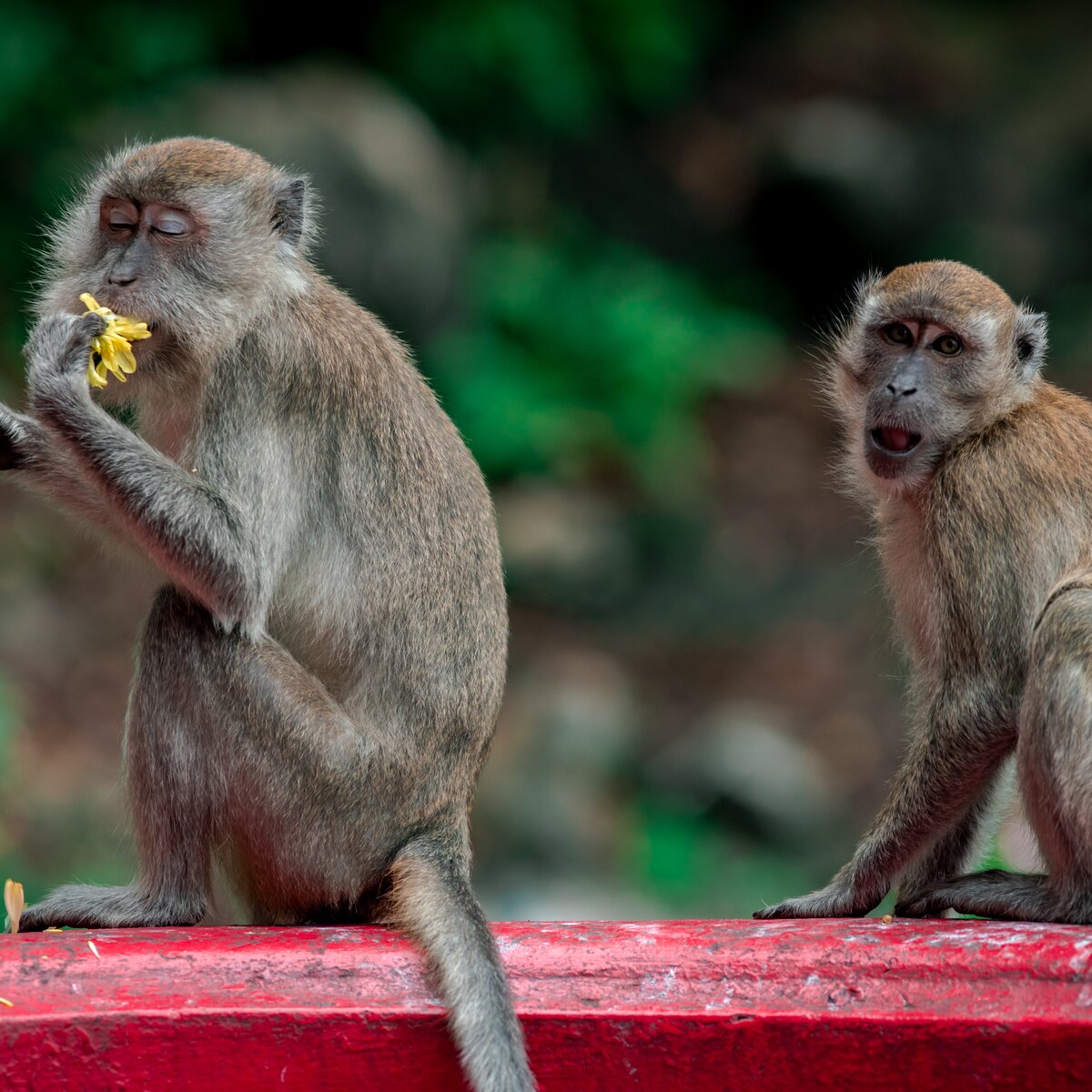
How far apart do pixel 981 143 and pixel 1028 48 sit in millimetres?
1014

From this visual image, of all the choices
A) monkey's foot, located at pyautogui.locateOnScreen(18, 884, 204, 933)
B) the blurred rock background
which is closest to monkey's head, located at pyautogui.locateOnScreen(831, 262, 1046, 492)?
monkey's foot, located at pyautogui.locateOnScreen(18, 884, 204, 933)

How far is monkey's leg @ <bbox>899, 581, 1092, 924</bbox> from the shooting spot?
12.9 feet

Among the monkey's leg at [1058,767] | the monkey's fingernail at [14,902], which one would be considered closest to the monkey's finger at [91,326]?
the monkey's fingernail at [14,902]

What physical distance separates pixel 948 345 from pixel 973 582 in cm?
80

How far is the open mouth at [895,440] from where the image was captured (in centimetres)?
464

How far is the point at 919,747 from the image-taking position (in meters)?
4.35

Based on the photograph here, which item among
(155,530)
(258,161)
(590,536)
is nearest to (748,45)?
(590,536)

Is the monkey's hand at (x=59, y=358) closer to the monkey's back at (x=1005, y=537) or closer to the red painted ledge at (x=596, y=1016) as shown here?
the red painted ledge at (x=596, y=1016)

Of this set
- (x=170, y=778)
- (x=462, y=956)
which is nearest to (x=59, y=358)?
(x=170, y=778)

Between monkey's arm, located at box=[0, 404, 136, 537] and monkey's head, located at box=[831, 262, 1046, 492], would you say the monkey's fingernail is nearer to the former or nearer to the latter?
monkey's arm, located at box=[0, 404, 136, 537]

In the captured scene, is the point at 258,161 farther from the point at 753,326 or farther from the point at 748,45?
the point at 748,45

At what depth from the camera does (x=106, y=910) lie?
4.27m

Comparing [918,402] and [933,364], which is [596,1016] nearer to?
[918,402]

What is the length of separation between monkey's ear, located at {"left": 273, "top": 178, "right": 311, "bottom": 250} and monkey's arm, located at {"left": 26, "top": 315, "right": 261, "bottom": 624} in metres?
0.73
